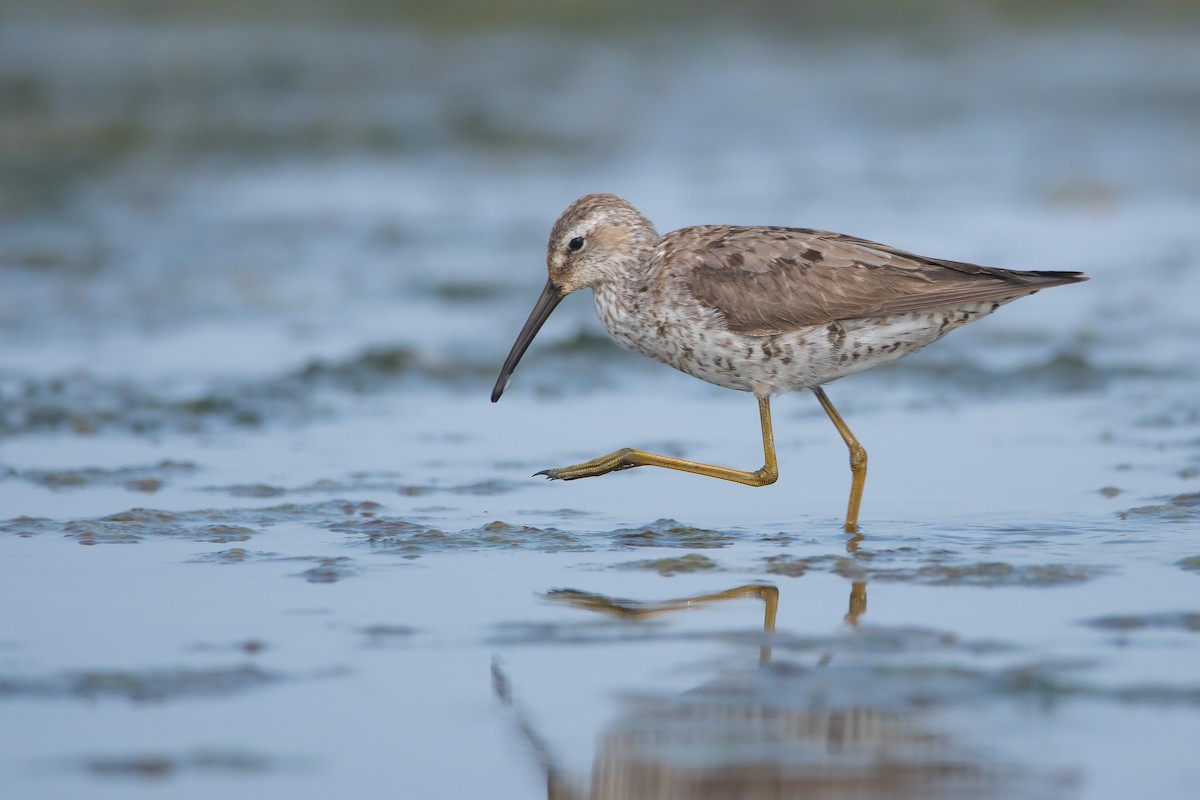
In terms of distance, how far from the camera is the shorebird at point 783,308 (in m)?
7.99

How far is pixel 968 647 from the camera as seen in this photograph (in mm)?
5820

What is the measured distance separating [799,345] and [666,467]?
→ 33.3 inches

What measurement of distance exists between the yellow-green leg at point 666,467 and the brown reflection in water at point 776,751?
8.51ft

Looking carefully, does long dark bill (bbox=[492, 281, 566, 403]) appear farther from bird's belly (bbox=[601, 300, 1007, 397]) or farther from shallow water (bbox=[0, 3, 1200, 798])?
bird's belly (bbox=[601, 300, 1007, 397])

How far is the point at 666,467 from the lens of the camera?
8188 millimetres

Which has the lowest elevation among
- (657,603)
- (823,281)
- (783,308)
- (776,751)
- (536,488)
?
(776,751)

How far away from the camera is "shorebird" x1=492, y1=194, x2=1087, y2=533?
7.99m

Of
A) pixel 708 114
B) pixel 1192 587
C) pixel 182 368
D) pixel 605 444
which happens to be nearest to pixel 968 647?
pixel 1192 587

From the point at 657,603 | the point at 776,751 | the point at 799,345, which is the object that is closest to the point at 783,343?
the point at 799,345

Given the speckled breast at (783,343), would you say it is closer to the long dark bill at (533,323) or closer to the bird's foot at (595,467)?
the bird's foot at (595,467)

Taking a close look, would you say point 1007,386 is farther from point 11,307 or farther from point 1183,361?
point 11,307

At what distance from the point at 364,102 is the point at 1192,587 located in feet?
60.6

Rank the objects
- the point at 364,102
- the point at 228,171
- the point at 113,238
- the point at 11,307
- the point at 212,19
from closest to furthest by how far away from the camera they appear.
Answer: the point at 11,307 → the point at 113,238 → the point at 228,171 → the point at 364,102 → the point at 212,19

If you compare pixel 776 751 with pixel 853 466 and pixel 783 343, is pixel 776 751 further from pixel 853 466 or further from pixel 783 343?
pixel 853 466
